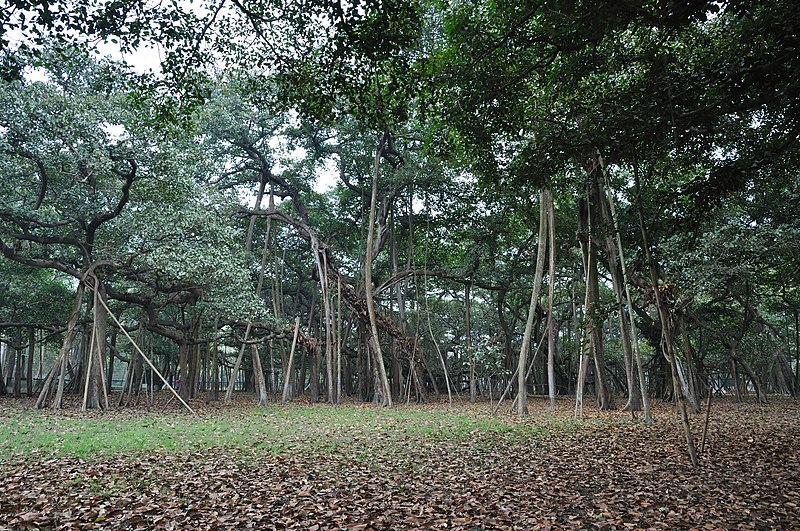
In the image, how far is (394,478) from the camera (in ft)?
17.8

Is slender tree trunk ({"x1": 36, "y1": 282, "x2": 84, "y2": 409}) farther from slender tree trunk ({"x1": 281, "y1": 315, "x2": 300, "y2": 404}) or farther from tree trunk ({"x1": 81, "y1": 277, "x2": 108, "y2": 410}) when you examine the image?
slender tree trunk ({"x1": 281, "y1": 315, "x2": 300, "y2": 404})

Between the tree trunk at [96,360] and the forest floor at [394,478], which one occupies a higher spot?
the tree trunk at [96,360]

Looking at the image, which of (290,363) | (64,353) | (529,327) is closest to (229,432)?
(64,353)

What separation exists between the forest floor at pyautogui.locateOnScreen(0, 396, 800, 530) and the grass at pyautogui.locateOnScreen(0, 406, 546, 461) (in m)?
0.05

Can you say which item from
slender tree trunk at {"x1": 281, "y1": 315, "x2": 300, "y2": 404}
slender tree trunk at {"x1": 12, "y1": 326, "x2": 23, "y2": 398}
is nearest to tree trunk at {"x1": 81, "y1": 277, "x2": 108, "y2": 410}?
slender tree trunk at {"x1": 281, "y1": 315, "x2": 300, "y2": 404}

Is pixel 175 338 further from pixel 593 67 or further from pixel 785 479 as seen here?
pixel 785 479

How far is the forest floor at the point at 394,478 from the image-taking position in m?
4.12

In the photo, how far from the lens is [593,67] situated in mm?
6207

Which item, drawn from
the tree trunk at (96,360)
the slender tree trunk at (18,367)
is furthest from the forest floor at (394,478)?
the slender tree trunk at (18,367)

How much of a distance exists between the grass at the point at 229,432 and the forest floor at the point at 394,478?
0.05 metres

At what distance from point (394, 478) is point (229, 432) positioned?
4.58 metres

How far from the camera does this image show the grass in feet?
23.0

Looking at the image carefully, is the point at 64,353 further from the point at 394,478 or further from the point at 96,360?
the point at 394,478

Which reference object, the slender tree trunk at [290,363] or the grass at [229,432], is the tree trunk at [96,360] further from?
the slender tree trunk at [290,363]
